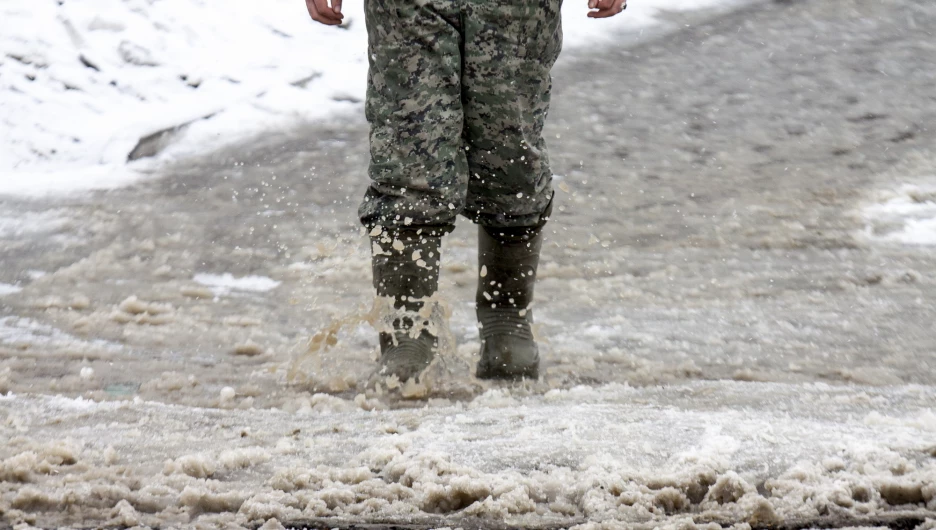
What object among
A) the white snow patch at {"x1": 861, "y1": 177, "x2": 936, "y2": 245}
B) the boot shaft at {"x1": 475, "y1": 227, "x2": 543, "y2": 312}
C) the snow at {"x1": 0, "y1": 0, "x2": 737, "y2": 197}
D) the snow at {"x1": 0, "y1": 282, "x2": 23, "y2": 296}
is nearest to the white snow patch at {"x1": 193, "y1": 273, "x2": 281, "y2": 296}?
the snow at {"x1": 0, "y1": 282, "x2": 23, "y2": 296}

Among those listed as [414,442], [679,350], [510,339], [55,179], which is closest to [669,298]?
[679,350]

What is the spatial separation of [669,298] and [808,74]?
356cm

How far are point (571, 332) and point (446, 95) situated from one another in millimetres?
932

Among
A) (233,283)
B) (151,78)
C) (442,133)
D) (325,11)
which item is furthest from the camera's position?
(151,78)

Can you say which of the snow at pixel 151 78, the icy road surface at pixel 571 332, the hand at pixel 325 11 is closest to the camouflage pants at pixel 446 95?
the hand at pixel 325 11

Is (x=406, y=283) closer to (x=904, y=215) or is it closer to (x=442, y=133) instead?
(x=442, y=133)

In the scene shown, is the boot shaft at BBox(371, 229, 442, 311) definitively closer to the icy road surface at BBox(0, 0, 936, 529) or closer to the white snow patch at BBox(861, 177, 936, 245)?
the icy road surface at BBox(0, 0, 936, 529)

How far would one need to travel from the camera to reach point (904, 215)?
421cm

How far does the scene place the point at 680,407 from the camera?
215cm

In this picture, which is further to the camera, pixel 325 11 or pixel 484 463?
pixel 325 11

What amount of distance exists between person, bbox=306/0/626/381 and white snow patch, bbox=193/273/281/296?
1.16 meters

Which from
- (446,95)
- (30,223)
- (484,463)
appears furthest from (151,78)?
(484,463)

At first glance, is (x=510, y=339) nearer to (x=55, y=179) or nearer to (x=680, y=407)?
(x=680, y=407)

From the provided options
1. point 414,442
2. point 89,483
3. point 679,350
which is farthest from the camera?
point 679,350
